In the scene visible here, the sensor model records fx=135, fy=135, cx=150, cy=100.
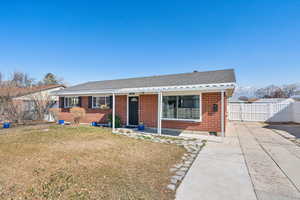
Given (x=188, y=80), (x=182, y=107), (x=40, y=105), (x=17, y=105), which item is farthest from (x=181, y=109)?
(x=17, y=105)

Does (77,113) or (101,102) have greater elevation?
(101,102)

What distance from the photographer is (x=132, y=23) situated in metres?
10.8

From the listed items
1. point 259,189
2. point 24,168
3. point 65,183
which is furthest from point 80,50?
point 259,189

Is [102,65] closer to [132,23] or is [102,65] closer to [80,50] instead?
[80,50]

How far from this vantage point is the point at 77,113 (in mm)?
10336

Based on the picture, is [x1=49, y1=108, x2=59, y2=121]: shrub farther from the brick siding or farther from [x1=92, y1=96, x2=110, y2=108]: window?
[x1=92, y1=96, x2=110, y2=108]: window

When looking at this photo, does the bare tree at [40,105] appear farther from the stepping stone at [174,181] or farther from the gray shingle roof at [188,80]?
the stepping stone at [174,181]

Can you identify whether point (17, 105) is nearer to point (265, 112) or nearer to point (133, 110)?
point (133, 110)

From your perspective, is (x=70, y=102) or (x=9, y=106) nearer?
(x=9, y=106)

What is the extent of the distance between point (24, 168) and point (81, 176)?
1.64 meters

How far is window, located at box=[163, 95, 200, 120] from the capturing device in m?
7.57

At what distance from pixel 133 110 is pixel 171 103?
2863 millimetres

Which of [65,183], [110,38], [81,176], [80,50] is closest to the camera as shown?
[65,183]

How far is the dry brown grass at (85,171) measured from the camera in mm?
2469
